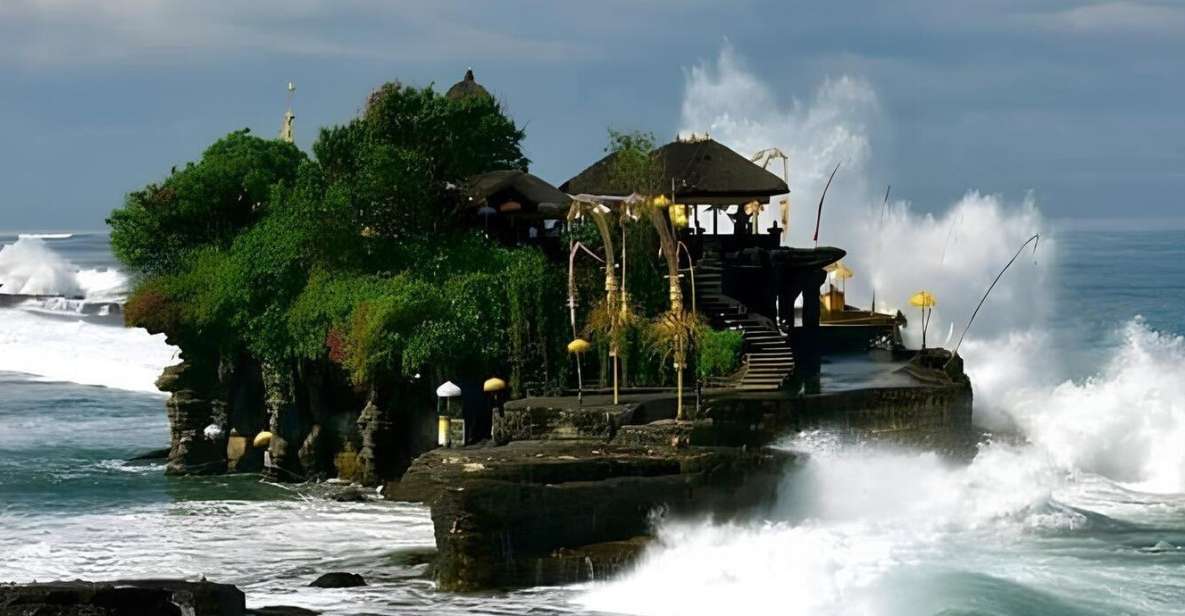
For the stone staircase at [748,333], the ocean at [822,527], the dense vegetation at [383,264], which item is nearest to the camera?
the ocean at [822,527]

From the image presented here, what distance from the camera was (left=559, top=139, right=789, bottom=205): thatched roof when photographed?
143 feet

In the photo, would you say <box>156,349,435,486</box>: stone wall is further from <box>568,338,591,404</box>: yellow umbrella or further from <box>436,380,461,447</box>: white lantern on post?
<box>568,338,591,404</box>: yellow umbrella

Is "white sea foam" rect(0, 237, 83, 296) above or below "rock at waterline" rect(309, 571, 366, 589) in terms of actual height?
above

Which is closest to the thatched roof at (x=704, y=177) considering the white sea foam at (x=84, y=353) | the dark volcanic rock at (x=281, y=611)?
the dark volcanic rock at (x=281, y=611)

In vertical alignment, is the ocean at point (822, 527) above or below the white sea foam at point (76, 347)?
below

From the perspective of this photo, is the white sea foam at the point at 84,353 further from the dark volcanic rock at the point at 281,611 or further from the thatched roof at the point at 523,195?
the dark volcanic rock at the point at 281,611

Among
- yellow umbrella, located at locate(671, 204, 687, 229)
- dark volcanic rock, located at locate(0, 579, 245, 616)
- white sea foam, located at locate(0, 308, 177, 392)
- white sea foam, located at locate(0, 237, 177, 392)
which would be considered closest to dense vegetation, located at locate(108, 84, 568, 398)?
yellow umbrella, located at locate(671, 204, 687, 229)

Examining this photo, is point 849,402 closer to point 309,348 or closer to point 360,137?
point 309,348

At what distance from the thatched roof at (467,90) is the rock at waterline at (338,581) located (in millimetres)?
22139

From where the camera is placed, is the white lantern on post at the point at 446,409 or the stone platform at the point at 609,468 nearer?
the stone platform at the point at 609,468

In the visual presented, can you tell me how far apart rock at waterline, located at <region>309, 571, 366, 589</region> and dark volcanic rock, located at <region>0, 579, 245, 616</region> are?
12.6ft

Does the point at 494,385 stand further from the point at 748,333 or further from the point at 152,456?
the point at 152,456

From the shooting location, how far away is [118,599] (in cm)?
2633

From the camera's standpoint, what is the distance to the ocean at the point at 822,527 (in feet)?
98.2
